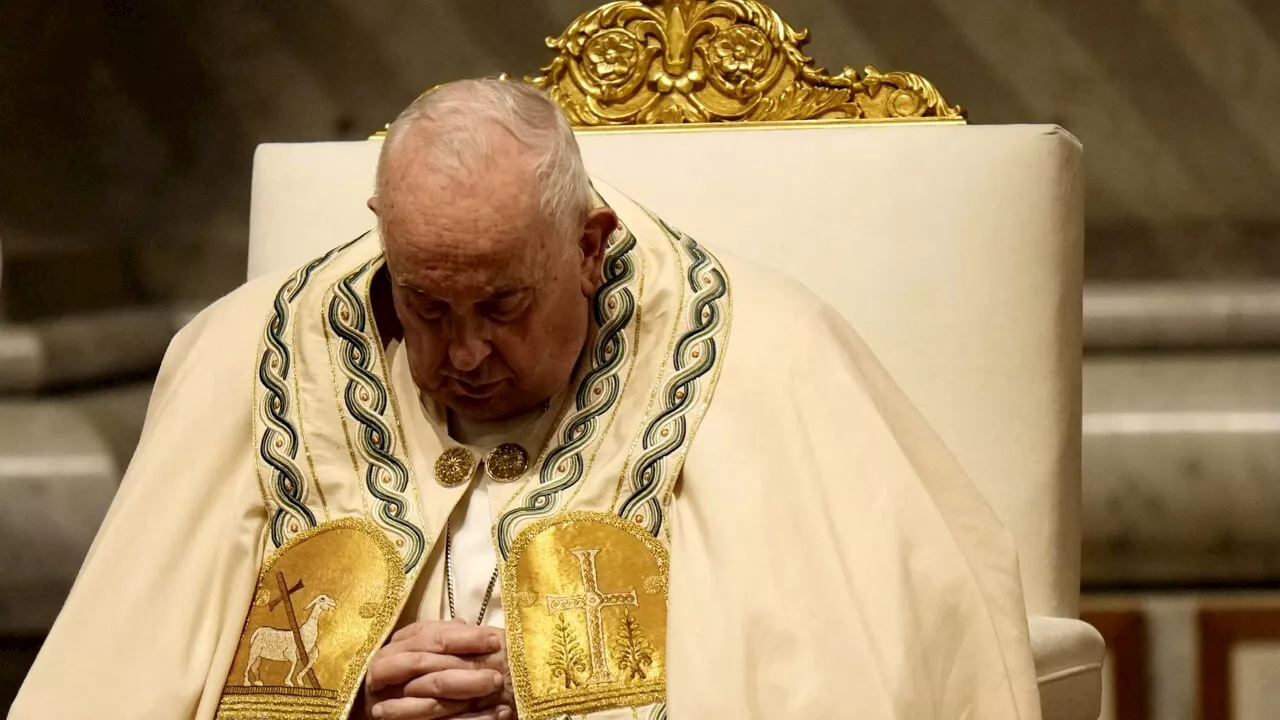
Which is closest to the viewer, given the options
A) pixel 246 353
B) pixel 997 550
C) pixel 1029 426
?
pixel 997 550

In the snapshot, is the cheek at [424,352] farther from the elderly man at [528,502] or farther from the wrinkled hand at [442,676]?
the wrinkled hand at [442,676]

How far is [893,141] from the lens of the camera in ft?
8.14

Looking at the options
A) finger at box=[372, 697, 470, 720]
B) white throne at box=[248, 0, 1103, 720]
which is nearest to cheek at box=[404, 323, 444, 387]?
finger at box=[372, 697, 470, 720]

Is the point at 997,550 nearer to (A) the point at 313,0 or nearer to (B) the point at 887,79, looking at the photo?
(B) the point at 887,79

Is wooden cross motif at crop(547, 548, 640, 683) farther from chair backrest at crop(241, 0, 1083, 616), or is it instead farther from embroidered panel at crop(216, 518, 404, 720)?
chair backrest at crop(241, 0, 1083, 616)

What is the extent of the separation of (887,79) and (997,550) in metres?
0.85

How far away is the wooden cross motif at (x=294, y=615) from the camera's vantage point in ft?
6.44

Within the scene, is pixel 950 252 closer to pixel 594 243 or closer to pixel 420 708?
pixel 594 243

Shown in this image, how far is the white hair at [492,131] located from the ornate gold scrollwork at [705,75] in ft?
2.24

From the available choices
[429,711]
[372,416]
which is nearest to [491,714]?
[429,711]

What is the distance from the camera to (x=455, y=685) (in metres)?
1.88

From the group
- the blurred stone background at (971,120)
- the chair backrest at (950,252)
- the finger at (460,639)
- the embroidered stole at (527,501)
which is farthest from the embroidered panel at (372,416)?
the blurred stone background at (971,120)

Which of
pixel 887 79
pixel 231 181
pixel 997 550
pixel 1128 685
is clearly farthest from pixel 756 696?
pixel 231 181

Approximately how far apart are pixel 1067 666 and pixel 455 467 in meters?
0.76
